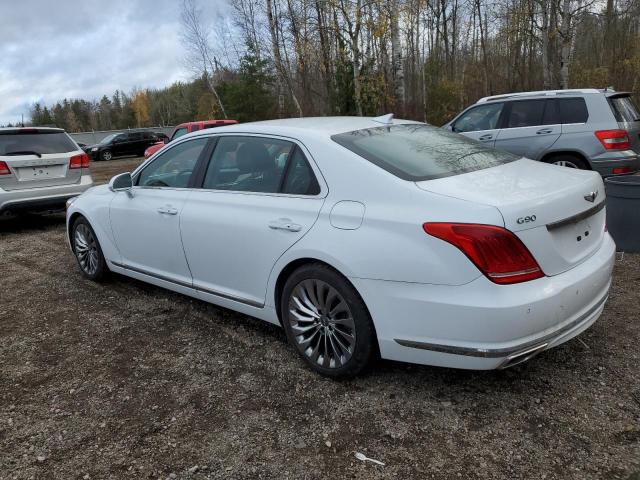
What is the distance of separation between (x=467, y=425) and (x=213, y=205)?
221 cm

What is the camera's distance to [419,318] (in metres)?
2.62

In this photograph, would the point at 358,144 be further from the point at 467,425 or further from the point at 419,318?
the point at 467,425

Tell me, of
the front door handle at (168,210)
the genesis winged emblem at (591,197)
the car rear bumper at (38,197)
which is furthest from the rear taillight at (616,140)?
the car rear bumper at (38,197)

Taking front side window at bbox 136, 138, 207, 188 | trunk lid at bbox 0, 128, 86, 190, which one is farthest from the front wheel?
trunk lid at bbox 0, 128, 86, 190

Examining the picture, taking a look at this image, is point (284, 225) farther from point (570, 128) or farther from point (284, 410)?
point (570, 128)

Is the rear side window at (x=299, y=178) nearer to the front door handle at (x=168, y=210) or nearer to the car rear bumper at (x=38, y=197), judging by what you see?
the front door handle at (x=168, y=210)

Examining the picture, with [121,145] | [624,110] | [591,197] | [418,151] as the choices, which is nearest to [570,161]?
[624,110]

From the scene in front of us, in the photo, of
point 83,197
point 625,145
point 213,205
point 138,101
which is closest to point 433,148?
point 213,205

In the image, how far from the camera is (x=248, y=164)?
3.67 m

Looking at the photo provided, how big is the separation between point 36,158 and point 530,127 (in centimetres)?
769

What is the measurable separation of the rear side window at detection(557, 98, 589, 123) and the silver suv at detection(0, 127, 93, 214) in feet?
25.1

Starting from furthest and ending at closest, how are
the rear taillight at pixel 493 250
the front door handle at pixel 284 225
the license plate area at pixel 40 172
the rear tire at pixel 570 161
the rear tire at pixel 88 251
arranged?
the license plate area at pixel 40 172
the rear tire at pixel 570 161
the rear tire at pixel 88 251
the front door handle at pixel 284 225
the rear taillight at pixel 493 250

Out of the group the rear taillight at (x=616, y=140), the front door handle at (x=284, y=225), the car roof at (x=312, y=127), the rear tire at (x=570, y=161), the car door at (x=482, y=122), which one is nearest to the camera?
the front door handle at (x=284, y=225)

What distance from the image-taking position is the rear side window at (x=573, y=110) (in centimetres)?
759
